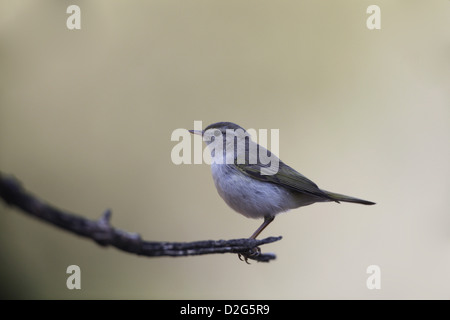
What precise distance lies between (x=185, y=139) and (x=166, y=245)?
4.26 ft

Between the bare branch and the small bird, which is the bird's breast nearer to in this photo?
the small bird

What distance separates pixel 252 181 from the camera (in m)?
2.01

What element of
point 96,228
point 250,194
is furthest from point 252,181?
point 96,228

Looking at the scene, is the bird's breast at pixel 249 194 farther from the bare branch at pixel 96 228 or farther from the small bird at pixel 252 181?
the bare branch at pixel 96 228

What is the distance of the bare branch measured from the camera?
0.63 m

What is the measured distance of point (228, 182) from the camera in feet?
6.47

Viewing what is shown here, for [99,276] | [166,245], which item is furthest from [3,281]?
[166,245]

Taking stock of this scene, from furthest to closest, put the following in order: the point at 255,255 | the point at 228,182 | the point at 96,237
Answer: the point at 228,182 → the point at 255,255 → the point at 96,237

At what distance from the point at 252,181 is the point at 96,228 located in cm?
128

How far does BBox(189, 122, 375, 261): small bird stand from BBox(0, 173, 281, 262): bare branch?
767 mm

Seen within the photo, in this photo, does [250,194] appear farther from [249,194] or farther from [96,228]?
[96,228]

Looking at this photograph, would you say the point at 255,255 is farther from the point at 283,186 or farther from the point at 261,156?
the point at 261,156

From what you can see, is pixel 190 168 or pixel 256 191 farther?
pixel 190 168

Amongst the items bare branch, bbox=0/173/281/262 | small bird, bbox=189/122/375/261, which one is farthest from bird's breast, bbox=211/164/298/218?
bare branch, bbox=0/173/281/262
